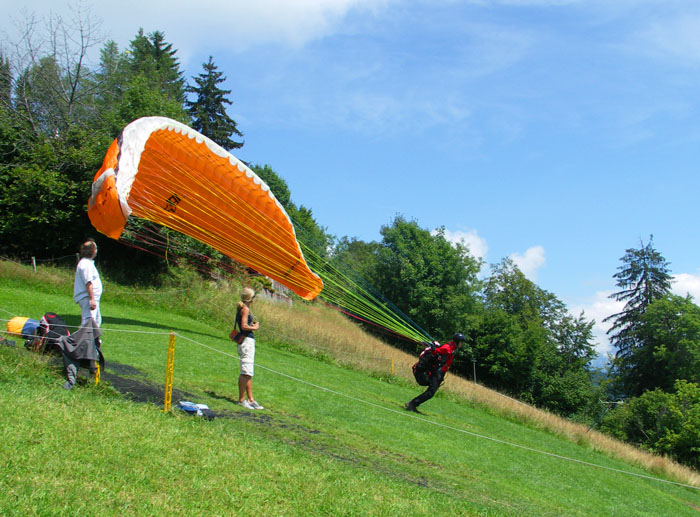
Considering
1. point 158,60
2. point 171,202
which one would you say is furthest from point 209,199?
point 158,60

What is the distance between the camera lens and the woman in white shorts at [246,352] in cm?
777

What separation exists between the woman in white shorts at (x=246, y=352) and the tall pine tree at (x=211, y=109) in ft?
128

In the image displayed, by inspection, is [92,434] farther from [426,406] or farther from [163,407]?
[426,406]

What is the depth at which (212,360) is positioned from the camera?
36.3 feet

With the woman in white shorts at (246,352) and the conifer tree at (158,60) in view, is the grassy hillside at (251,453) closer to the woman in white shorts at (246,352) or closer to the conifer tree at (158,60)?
the woman in white shorts at (246,352)

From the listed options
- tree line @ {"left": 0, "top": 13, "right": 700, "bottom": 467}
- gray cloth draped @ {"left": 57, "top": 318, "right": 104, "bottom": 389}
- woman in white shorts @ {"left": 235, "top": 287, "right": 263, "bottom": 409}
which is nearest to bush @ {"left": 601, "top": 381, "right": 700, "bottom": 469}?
tree line @ {"left": 0, "top": 13, "right": 700, "bottom": 467}

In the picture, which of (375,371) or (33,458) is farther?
(375,371)

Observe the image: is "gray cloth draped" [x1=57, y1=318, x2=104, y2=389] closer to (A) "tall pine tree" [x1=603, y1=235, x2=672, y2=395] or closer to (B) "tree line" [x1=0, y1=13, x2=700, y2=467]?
(B) "tree line" [x1=0, y1=13, x2=700, y2=467]

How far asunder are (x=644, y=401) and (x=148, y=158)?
1478 inches

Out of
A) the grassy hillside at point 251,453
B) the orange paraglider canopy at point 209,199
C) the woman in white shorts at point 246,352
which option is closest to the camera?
the grassy hillside at point 251,453

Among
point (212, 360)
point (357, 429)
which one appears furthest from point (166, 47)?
point (357, 429)

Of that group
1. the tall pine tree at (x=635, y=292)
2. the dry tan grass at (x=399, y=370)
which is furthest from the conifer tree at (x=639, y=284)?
the dry tan grass at (x=399, y=370)

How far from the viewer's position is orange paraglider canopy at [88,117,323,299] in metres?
10.8

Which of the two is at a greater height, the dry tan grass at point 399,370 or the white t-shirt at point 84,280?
the white t-shirt at point 84,280
